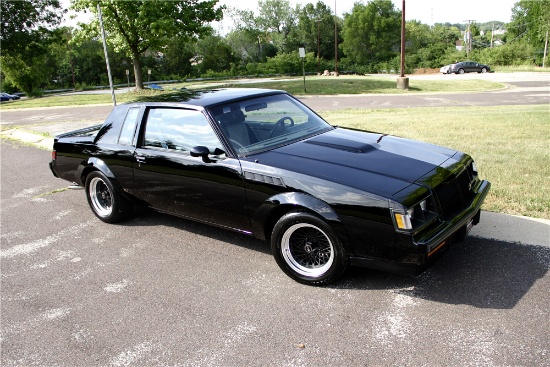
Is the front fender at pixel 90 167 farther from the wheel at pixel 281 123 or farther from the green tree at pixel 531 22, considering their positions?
the green tree at pixel 531 22

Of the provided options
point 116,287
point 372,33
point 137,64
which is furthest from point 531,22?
point 116,287

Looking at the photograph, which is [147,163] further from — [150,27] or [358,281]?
[150,27]

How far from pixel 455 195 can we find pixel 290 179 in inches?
56.3

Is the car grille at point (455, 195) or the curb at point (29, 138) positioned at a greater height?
the car grille at point (455, 195)

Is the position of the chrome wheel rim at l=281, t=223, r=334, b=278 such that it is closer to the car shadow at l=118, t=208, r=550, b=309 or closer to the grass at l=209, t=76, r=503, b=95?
the car shadow at l=118, t=208, r=550, b=309

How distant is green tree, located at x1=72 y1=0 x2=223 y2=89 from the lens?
1080 inches

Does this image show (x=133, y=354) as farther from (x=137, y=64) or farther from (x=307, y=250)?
(x=137, y=64)

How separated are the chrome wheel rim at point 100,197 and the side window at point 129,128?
0.79 m

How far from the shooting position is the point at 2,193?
755cm

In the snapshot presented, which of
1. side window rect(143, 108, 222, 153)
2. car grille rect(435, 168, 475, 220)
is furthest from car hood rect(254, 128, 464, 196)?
side window rect(143, 108, 222, 153)

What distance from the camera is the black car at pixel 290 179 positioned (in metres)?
3.47

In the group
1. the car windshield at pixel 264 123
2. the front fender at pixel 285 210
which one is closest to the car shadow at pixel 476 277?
the front fender at pixel 285 210

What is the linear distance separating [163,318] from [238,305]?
0.59 meters

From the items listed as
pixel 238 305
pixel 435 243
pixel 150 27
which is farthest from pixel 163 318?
pixel 150 27
